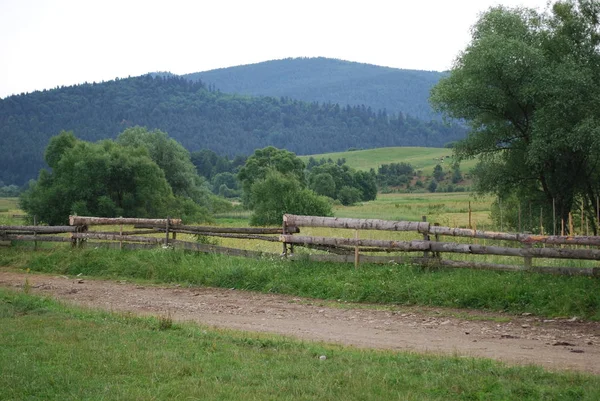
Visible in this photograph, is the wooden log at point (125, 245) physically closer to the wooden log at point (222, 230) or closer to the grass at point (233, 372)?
the wooden log at point (222, 230)

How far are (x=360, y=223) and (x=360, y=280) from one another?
1.83 metres

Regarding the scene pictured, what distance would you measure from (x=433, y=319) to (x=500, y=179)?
766 inches

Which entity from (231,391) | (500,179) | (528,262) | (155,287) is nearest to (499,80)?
(500,179)

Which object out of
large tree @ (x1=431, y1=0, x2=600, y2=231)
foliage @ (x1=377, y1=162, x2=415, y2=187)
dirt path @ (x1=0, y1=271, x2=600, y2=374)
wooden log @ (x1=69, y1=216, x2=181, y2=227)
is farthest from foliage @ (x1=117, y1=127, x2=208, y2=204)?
foliage @ (x1=377, y1=162, x2=415, y2=187)

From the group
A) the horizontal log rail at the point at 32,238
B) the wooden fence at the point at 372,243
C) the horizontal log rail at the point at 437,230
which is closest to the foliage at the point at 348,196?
the horizontal log rail at the point at 32,238

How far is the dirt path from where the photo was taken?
10062 millimetres

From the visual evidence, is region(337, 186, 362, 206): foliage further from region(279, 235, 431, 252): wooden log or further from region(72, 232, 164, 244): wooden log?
region(279, 235, 431, 252): wooden log

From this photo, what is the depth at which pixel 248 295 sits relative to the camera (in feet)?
52.7

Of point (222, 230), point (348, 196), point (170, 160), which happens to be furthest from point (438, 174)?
point (222, 230)

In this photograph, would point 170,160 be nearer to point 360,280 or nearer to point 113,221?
point 113,221

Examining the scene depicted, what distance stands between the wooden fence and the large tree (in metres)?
9.44

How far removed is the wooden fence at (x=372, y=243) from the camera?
1426cm

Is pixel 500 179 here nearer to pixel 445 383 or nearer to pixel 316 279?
pixel 316 279

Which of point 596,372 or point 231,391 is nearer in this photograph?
point 231,391
